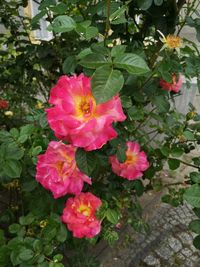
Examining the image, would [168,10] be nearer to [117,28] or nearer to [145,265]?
[117,28]

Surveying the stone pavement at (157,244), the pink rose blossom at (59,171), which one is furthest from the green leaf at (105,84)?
the stone pavement at (157,244)

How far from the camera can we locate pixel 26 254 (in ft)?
4.31

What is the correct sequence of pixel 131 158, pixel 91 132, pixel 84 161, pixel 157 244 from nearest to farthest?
pixel 91 132
pixel 84 161
pixel 131 158
pixel 157 244

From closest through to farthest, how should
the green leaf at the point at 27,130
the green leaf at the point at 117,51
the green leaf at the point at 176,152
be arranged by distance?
1. the green leaf at the point at 117,51
2. the green leaf at the point at 27,130
3. the green leaf at the point at 176,152

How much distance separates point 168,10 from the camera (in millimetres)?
1519

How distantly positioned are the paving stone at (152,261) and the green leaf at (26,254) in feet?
4.01

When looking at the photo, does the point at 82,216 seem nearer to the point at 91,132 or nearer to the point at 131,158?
the point at 131,158

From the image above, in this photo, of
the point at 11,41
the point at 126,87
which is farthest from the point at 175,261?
the point at 11,41

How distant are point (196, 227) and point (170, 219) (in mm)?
1253

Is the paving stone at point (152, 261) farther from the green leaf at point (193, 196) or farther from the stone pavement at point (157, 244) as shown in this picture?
the green leaf at point (193, 196)

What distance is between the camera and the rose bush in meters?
1.00

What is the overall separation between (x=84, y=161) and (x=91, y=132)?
0.16 meters

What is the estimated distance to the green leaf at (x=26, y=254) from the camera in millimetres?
1298

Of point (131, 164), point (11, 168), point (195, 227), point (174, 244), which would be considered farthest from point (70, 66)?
point (174, 244)
